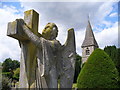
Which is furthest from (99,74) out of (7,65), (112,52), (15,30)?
(7,65)

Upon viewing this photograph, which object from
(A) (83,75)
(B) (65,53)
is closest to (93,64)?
(A) (83,75)

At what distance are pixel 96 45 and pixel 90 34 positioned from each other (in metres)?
4.41

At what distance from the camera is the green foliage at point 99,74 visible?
49.0ft

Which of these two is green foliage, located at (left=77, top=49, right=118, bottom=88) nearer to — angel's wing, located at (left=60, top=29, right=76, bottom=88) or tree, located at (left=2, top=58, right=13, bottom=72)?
angel's wing, located at (left=60, top=29, right=76, bottom=88)

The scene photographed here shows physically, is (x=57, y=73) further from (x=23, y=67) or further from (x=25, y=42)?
(x=25, y=42)

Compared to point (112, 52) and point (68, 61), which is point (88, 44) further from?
point (68, 61)

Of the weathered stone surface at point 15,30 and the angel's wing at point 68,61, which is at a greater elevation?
the weathered stone surface at point 15,30

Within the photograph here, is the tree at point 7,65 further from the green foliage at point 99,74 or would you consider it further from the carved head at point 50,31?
the carved head at point 50,31

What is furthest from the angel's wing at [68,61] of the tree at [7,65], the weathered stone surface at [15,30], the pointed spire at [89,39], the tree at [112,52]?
the pointed spire at [89,39]

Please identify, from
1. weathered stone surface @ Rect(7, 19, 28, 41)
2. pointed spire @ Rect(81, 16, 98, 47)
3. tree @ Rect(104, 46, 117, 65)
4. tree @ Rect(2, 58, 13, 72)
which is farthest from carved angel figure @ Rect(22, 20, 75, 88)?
pointed spire @ Rect(81, 16, 98, 47)

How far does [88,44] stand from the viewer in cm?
6144

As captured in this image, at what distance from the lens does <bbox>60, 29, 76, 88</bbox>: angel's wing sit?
367cm

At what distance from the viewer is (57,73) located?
12.0ft

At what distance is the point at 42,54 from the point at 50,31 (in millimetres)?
554
